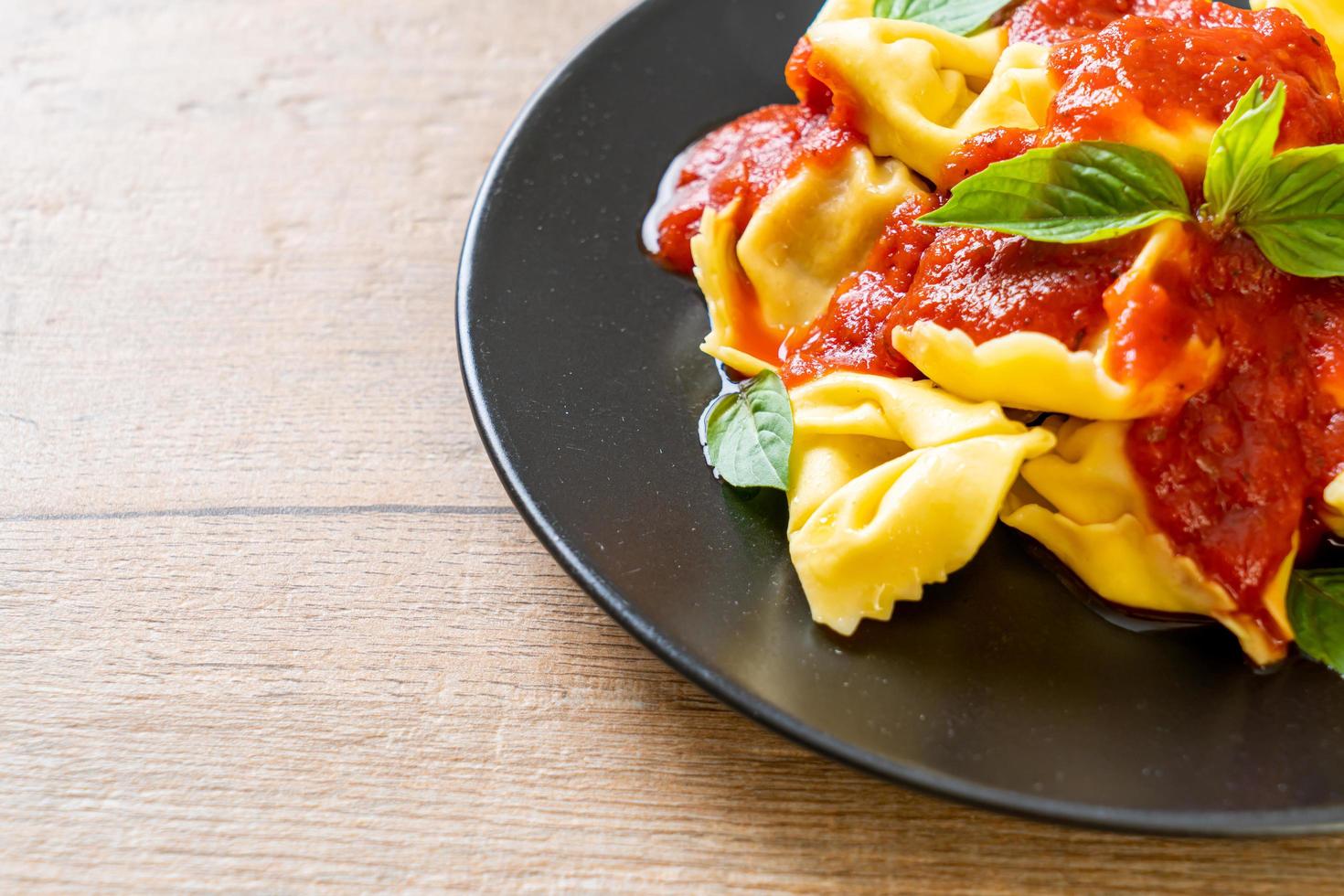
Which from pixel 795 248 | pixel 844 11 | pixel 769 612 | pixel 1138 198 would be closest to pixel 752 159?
pixel 795 248

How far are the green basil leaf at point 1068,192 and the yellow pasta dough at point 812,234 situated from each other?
72cm

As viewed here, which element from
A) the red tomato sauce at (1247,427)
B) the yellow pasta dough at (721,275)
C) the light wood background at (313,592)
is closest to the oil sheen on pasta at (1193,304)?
the red tomato sauce at (1247,427)

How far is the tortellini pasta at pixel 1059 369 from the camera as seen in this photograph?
2764mm

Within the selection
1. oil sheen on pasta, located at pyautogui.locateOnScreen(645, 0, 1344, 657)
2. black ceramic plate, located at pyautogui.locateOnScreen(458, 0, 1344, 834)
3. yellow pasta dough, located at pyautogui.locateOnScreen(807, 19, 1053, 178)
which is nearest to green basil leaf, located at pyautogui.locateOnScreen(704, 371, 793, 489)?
black ceramic plate, located at pyautogui.locateOnScreen(458, 0, 1344, 834)

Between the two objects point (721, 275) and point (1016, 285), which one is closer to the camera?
point (1016, 285)

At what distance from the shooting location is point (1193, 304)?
2.83 meters

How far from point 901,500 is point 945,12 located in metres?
1.65

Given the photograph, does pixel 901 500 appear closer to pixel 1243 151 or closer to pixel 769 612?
pixel 769 612

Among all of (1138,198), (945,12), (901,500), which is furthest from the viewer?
(945,12)

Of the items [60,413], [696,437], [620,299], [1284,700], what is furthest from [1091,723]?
[60,413]

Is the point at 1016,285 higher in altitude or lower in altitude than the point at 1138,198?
lower

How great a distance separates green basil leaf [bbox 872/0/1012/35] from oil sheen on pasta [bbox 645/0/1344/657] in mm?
497

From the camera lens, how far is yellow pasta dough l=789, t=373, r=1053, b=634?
2.84 metres

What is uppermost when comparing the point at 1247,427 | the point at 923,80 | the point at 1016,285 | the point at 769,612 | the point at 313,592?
the point at 923,80
